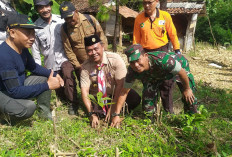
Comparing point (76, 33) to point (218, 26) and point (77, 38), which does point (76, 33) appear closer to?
point (77, 38)

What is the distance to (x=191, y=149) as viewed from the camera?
309 centimetres

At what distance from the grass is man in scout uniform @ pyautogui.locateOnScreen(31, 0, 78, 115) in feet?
1.96

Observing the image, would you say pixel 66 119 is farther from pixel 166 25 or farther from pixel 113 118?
pixel 166 25

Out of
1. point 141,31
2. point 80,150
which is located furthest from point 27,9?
point 80,150

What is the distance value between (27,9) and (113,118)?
8390mm

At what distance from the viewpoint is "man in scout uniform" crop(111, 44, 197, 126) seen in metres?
3.01

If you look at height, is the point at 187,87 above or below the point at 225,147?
above

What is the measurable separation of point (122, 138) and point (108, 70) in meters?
1.11

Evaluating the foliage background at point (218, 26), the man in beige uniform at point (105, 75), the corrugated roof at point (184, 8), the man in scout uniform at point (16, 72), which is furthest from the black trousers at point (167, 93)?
the foliage background at point (218, 26)

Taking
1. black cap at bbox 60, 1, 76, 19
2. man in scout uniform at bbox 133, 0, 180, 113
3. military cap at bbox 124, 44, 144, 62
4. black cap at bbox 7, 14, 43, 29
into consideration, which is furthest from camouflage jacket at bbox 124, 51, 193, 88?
black cap at bbox 7, 14, 43, 29

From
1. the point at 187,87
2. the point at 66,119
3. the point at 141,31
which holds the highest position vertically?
the point at 141,31

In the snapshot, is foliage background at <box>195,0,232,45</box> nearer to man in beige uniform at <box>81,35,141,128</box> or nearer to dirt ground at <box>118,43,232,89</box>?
dirt ground at <box>118,43,232,89</box>

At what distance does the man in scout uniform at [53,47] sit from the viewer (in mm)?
4250

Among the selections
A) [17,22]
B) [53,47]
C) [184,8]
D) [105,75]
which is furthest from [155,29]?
[184,8]
